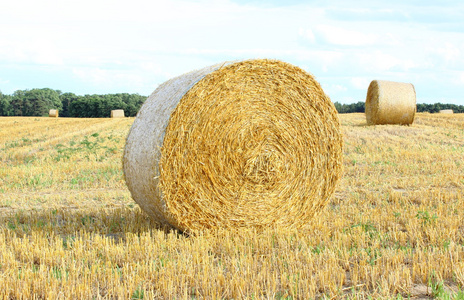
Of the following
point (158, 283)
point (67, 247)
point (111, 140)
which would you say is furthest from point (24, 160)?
point (158, 283)

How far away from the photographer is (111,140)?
55.3ft

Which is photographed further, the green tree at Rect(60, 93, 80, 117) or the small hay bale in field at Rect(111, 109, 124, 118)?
the green tree at Rect(60, 93, 80, 117)

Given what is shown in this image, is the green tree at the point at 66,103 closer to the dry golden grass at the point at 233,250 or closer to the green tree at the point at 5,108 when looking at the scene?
the green tree at the point at 5,108

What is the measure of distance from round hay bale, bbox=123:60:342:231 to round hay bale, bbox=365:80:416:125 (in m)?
13.2

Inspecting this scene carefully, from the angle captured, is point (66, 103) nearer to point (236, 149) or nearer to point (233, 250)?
point (236, 149)

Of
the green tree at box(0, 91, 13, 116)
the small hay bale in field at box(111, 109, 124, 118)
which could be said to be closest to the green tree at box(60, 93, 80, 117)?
the green tree at box(0, 91, 13, 116)

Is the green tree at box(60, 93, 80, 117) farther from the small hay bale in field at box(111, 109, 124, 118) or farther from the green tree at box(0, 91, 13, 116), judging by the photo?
the small hay bale in field at box(111, 109, 124, 118)

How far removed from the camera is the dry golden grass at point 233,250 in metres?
4.06

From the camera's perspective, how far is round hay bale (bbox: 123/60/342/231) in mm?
5539

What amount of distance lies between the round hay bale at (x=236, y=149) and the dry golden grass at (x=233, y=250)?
330 mm

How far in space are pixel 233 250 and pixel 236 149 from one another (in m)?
1.30

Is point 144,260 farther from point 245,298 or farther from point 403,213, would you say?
point 403,213

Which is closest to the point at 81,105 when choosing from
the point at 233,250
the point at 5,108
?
the point at 5,108

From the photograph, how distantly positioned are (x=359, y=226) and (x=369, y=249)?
78 centimetres
